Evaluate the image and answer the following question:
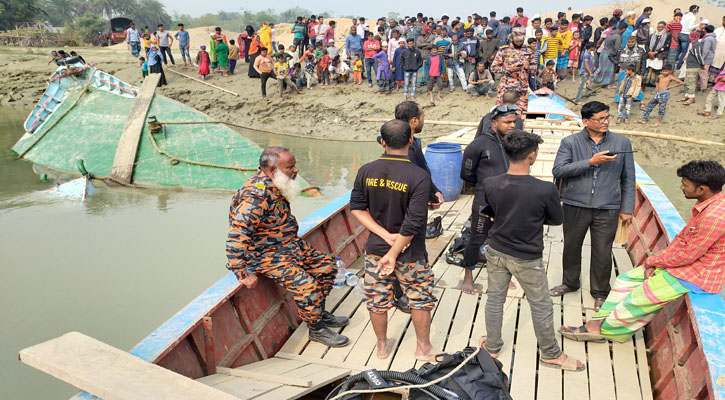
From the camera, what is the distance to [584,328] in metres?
3.42

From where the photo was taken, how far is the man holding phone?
3.42 m

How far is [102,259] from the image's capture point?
735cm

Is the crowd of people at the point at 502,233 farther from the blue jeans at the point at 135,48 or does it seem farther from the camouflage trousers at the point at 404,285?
the blue jeans at the point at 135,48

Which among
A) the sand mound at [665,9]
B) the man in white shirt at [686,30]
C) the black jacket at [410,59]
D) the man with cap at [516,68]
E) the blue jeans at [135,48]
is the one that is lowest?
the man with cap at [516,68]

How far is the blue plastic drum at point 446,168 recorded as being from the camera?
6.55 meters

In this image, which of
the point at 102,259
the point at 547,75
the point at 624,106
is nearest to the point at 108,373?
the point at 102,259

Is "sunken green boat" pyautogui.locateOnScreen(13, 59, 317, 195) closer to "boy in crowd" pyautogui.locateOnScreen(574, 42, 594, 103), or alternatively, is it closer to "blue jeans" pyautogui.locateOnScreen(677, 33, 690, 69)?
"boy in crowd" pyautogui.locateOnScreen(574, 42, 594, 103)

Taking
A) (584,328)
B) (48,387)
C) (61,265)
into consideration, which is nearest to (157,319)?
(48,387)

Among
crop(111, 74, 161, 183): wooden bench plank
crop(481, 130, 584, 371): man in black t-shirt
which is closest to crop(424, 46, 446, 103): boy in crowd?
crop(111, 74, 161, 183): wooden bench plank

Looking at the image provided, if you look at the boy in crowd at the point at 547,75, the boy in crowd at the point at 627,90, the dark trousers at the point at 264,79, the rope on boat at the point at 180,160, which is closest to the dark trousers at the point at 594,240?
the rope on boat at the point at 180,160

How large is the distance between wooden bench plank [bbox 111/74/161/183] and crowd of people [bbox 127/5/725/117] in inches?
197

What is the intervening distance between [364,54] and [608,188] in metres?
14.7

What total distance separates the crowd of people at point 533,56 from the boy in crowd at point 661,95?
22 mm

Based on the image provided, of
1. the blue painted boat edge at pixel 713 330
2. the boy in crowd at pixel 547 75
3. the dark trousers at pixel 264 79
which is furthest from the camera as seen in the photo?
the dark trousers at pixel 264 79
